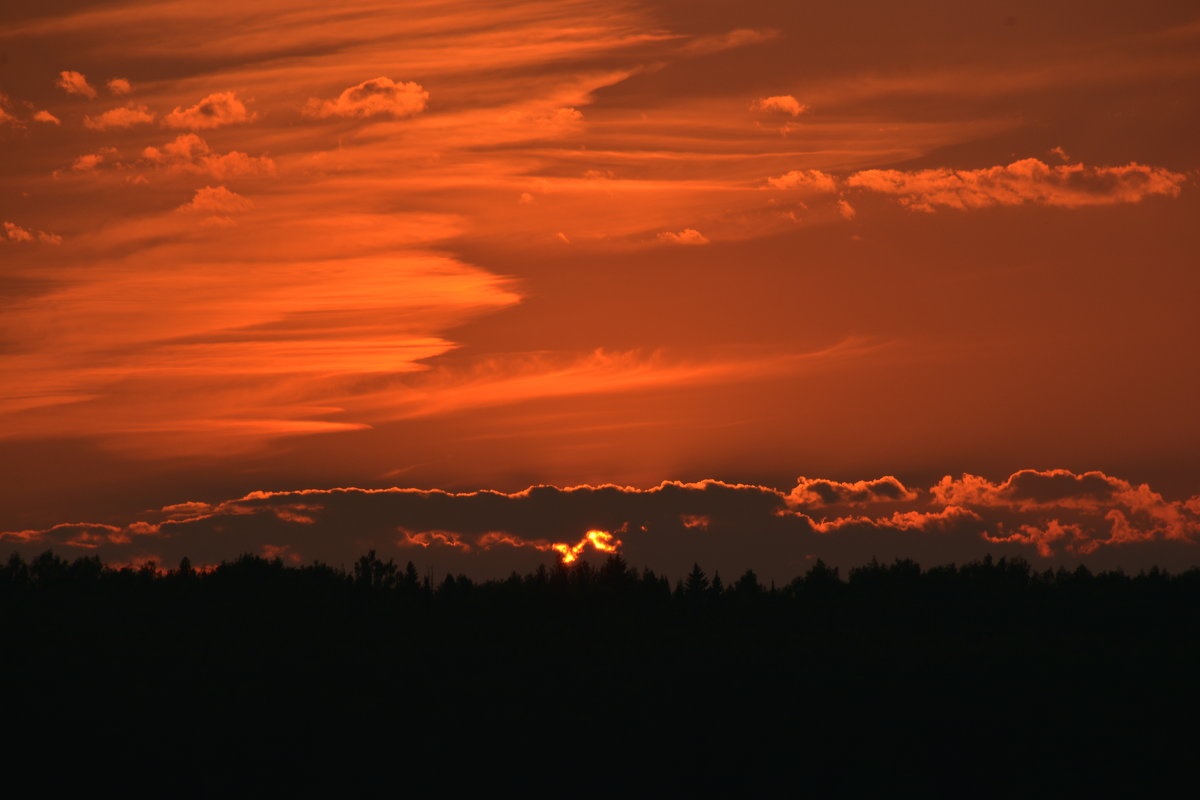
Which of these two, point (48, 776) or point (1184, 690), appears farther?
point (1184, 690)

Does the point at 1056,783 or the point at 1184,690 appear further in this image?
the point at 1184,690

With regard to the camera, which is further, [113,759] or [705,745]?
[705,745]

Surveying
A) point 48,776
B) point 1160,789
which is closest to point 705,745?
point 1160,789

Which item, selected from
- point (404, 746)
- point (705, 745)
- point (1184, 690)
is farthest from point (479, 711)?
point (1184, 690)

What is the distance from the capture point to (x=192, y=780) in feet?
579

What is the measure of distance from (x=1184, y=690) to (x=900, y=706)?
1464 inches

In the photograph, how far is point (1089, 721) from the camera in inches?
7594

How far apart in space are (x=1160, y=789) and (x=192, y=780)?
372 ft

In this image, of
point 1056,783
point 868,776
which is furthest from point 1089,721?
point 868,776

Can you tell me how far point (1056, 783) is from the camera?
599ft

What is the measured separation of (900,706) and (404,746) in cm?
6478

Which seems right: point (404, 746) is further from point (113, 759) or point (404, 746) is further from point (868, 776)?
point (868, 776)

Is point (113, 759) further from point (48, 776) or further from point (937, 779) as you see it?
point (937, 779)

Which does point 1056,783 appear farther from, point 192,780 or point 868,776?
point 192,780
